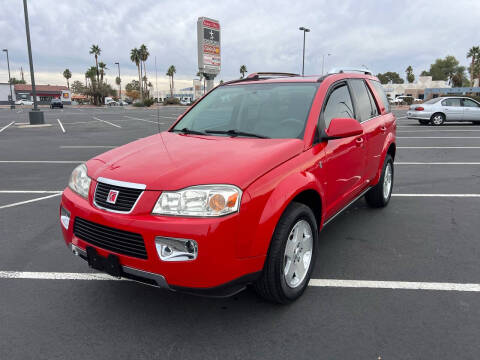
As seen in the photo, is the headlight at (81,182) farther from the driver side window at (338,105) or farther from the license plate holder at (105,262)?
the driver side window at (338,105)

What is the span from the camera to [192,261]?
2.33m

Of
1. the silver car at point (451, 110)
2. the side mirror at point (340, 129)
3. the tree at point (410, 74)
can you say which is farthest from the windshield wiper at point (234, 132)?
the tree at point (410, 74)

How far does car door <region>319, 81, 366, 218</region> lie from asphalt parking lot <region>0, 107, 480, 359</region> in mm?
624

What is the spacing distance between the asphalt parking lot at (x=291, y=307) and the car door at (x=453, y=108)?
15.9m

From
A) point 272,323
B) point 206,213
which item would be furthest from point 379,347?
point 206,213

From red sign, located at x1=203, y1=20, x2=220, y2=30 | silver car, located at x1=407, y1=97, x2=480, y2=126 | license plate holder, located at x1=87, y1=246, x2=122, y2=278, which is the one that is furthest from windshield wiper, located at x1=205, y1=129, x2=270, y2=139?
silver car, located at x1=407, y1=97, x2=480, y2=126

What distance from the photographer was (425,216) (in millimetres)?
5109

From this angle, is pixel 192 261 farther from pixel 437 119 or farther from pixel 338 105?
pixel 437 119

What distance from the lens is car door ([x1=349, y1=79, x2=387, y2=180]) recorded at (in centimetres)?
437

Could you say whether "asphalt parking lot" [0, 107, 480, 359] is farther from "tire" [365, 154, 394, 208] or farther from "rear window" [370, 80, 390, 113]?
"rear window" [370, 80, 390, 113]

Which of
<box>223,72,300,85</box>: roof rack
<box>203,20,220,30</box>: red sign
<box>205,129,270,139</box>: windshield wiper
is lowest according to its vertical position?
<box>205,129,270,139</box>: windshield wiper

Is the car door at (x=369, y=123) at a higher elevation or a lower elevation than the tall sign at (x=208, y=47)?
lower

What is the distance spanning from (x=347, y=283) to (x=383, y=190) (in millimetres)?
2358

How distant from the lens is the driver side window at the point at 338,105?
141 inches
